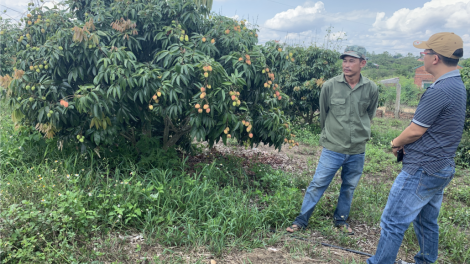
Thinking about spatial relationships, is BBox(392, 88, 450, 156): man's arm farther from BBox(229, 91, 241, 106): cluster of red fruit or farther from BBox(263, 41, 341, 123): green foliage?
BBox(263, 41, 341, 123): green foliage

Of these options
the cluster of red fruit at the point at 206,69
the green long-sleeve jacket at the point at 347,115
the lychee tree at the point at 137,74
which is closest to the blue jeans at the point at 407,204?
the green long-sleeve jacket at the point at 347,115

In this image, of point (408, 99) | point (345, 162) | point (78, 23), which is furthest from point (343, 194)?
point (408, 99)

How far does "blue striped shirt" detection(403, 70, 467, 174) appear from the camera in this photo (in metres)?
1.94

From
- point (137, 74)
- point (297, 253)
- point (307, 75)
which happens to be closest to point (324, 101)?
point (297, 253)

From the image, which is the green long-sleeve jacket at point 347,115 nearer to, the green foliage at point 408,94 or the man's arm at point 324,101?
the man's arm at point 324,101

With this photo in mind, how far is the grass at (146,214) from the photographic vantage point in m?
2.33

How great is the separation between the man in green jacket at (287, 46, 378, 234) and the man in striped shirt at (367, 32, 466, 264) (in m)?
0.60

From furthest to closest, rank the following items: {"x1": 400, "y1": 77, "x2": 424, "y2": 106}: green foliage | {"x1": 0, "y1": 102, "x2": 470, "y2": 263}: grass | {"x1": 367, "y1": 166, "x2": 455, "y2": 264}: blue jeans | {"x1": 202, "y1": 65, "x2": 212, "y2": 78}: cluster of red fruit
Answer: {"x1": 400, "y1": 77, "x2": 424, "y2": 106}: green foliage
{"x1": 202, "y1": 65, "x2": 212, "y2": 78}: cluster of red fruit
{"x1": 0, "y1": 102, "x2": 470, "y2": 263}: grass
{"x1": 367, "y1": 166, "x2": 455, "y2": 264}: blue jeans

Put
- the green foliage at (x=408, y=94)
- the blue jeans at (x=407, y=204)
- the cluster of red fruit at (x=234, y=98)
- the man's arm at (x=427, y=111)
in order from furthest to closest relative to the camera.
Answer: the green foliage at (x=408, y=94) < the cluster of red fruit at (x=234, y=98) < the blue jeans at (x=407, y=204) < the man's arm at (x=427, y=111)

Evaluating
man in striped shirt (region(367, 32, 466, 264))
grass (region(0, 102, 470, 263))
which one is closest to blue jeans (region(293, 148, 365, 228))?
grass (region(0, 102, 470, 263))

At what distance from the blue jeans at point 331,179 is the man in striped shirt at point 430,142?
26.1 inches

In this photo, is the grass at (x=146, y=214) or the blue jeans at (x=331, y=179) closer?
the grass at (x=146, y=214)

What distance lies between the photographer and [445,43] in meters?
1.96

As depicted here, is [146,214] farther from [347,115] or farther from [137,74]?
[347,115]
